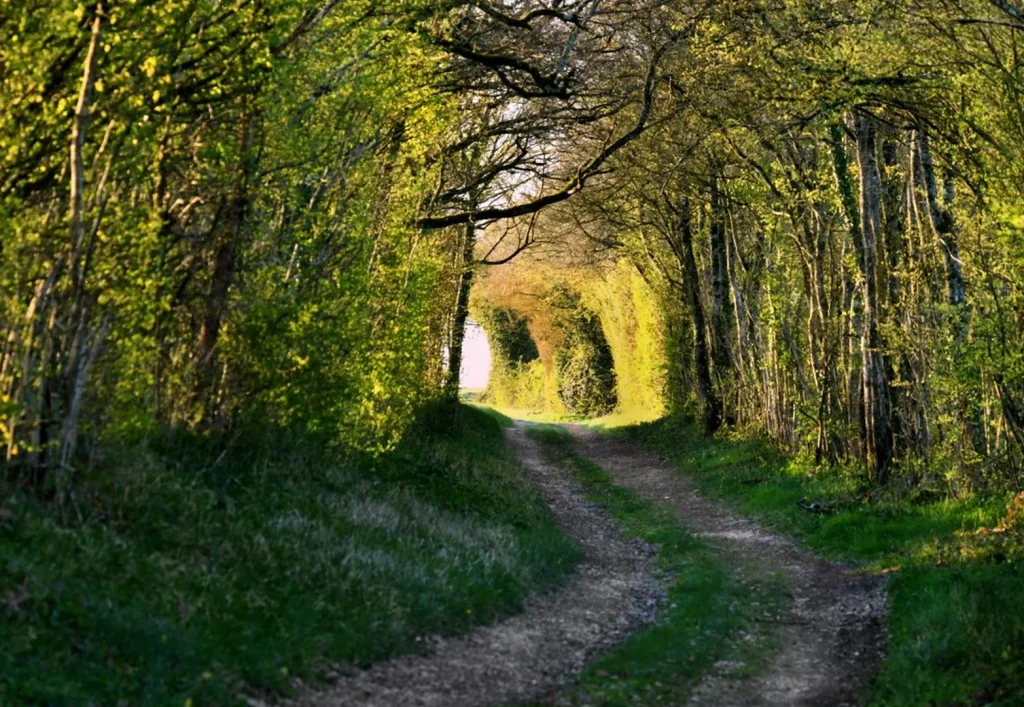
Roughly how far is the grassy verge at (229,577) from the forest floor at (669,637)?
1.57 ft

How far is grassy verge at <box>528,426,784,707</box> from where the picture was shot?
9086 mm

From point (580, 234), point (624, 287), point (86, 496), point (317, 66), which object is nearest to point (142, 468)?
point (86, 496)

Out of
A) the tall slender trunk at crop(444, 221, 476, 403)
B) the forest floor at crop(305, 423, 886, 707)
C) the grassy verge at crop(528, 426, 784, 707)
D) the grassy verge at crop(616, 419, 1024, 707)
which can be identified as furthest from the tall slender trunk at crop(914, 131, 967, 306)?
the tall slender trunk at crop(444, 221, 476, 403)

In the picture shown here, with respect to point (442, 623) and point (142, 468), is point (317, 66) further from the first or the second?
point (442, 623)

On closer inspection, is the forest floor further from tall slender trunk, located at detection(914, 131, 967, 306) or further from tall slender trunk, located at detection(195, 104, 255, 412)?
tall slender trunk, located at detection(914, 131, 967, 306)

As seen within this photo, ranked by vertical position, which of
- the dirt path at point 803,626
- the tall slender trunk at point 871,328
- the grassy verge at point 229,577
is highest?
the tall slender trunk at point 871,328

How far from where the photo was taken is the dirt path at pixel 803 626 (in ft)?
30.8

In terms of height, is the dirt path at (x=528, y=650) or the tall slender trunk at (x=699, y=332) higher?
the tall slender trunk at (x=699, y=332)

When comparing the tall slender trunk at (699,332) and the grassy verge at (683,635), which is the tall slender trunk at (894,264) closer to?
the grassy verge at (683,635)

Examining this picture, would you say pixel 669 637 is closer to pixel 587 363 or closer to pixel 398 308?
pixel 398 308

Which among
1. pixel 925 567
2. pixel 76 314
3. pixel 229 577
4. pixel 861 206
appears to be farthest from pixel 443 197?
pixel 229 577

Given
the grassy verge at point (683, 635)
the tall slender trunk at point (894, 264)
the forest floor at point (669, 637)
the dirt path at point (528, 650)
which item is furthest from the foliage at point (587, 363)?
the dirt path at point (528, 650)

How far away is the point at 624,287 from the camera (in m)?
46.4

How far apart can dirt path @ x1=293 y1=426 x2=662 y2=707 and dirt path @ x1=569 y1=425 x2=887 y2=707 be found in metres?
1.40
